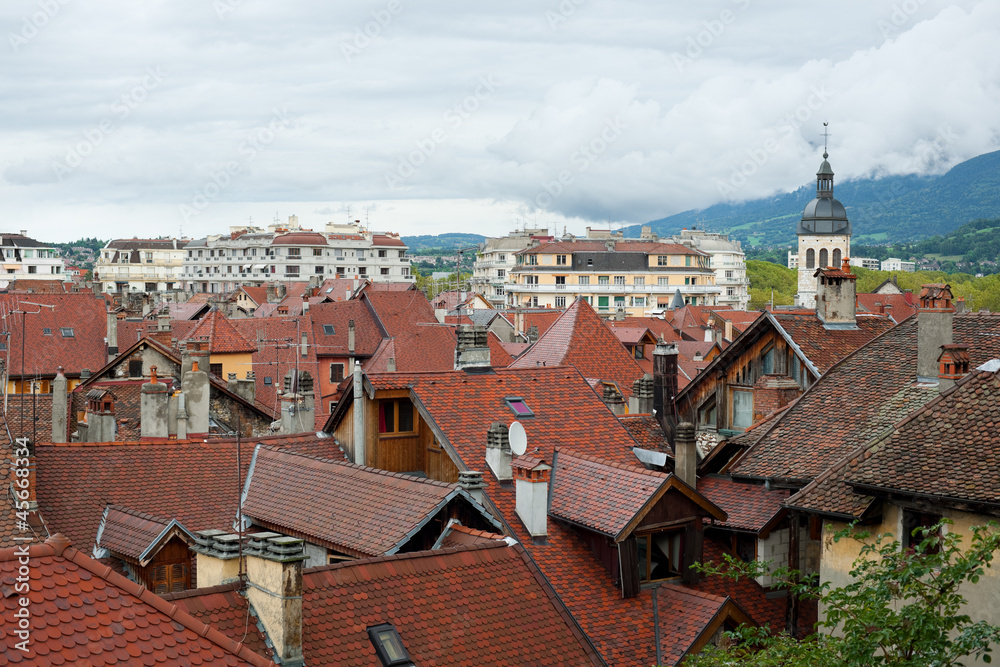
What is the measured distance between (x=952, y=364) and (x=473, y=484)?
8121mm

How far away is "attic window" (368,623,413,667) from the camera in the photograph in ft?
46.3


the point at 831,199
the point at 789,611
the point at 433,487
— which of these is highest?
the point at 831,199

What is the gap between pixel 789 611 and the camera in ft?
64.3

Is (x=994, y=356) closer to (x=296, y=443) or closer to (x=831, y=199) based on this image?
(x=296, y=443)

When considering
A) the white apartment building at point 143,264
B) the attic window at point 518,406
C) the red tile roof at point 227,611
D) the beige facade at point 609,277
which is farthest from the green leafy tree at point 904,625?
the white apartment building at point 143,264

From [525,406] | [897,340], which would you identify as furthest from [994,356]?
[525,406]

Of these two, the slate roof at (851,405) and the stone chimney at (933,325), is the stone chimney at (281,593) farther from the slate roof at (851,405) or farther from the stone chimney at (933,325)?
the stone chimney at (933,325)

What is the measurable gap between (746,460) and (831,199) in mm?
146570

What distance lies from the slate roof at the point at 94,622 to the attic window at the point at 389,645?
9.73 feet

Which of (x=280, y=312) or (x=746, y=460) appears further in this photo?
(x=280, y=312)

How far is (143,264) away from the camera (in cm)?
18688

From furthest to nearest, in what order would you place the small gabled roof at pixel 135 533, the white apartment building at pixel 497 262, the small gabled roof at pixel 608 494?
the white apartment building at pixel 497 262
the small gabled roof at pixel 608 494
the small gabled roof at pixel 135 533

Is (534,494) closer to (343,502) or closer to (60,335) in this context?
(343,502)

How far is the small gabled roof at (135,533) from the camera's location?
56.3 ft
